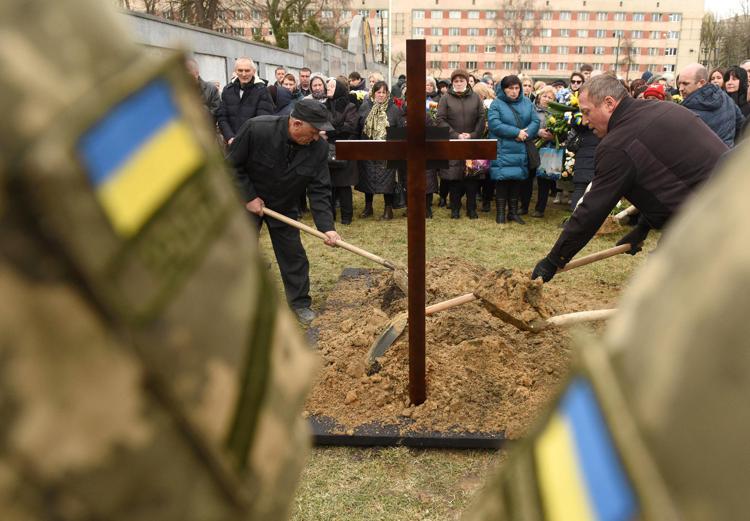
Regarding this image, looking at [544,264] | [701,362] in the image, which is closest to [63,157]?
[701,362]

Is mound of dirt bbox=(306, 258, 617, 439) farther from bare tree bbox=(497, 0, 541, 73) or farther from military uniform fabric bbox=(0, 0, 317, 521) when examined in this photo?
bare tree bbox=(497, 0, 541, 73)

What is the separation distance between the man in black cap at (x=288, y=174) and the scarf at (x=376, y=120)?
10.0ft

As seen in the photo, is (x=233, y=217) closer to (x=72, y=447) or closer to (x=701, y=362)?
(x=72, y=447)

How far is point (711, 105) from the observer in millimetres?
6270

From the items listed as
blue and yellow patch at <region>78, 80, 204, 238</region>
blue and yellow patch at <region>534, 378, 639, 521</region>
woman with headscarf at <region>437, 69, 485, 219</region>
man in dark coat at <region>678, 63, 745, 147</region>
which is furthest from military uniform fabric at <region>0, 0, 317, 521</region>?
woman with headscarf at <region>437, 69, 485, 219</region>

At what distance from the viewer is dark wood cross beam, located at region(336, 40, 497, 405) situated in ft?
8.49

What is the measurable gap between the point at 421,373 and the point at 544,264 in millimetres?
1055

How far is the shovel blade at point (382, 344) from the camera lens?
11.4 ft

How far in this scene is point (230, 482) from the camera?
0.44m

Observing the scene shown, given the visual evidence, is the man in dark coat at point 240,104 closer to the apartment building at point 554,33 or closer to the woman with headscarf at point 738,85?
the woman with headscarf at point 738,85

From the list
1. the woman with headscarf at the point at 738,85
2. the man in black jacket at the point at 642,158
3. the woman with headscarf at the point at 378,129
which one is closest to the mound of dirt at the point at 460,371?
the man in black jacket at the point at 642,158

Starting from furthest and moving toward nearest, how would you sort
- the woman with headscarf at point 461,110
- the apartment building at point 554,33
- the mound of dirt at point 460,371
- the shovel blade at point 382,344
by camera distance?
the apartment building at point 554,33 → the woman with headscarf at point 461,110 → the shovel blade at point 382,344 → the mound of dirt at point 460,371

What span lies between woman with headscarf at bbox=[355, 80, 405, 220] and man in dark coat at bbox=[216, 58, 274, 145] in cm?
134

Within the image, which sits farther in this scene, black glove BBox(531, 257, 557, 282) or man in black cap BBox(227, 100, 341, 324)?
man in black cap BBox(227, 100, 341, 324)
